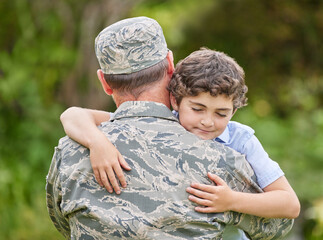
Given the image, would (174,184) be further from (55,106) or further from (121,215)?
(55,106)

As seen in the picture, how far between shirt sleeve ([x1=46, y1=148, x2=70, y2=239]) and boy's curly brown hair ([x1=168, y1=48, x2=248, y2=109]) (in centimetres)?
54

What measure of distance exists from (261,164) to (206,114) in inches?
11.3

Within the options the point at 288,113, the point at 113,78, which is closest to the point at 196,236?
the point at 113,78

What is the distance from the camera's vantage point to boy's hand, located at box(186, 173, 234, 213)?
7.30 feet

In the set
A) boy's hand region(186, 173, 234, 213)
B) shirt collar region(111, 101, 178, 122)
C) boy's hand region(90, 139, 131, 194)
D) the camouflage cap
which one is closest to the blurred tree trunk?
the camouflage cap

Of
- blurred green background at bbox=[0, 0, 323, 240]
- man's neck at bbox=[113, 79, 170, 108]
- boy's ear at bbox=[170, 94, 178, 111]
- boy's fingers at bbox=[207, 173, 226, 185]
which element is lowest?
blurred green background at bbox=[0, 0, 323, 240]

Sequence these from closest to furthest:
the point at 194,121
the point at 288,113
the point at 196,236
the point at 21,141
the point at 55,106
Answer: the point at 196,236 → the point at 194,121 → the point at 21,141 → the point at 55,106 → the point at 288,113

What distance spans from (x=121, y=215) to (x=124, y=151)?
0.24m

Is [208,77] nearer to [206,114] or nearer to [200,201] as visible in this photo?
[206,114]

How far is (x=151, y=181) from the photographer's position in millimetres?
2244

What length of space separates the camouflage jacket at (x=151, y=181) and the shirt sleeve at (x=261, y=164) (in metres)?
0.03

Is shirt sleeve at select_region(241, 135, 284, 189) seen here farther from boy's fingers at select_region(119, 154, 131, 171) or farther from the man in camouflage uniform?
boy's fingers at select_region(119, 154, 131, 171)

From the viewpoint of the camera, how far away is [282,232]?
2477 mm

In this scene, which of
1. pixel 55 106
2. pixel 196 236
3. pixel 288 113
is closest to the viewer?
pixel 196 236
